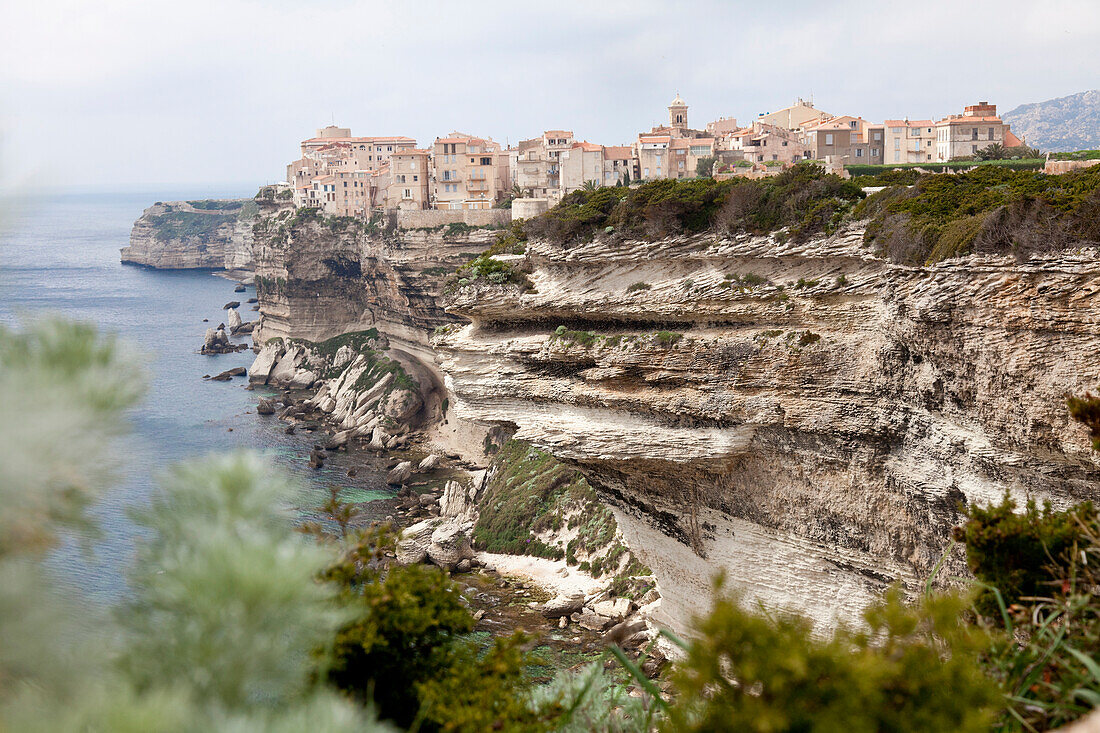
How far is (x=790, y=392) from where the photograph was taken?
59.4 feet

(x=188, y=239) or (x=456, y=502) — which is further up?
(x=188, y=239)

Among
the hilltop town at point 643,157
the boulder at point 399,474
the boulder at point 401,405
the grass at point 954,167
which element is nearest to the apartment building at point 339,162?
the hilltop town at point 643,157

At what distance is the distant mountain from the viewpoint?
122750mm

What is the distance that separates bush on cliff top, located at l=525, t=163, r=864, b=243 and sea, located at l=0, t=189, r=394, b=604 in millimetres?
10515

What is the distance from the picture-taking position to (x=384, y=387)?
177ft

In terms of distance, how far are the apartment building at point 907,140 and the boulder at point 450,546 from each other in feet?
96.0

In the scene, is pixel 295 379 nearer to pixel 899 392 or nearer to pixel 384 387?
pixel 384 387

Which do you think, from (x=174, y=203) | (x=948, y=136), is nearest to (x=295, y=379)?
(x=948, y=136)

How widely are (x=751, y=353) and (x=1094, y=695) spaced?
44.0ft

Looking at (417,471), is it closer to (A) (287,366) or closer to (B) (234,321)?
(A) (287,366)

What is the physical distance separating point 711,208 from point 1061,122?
164486mm

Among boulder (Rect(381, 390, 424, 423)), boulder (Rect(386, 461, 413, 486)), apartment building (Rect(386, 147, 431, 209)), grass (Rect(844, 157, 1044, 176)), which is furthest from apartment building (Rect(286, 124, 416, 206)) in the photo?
grass (Rect(844, 157, 1044, 176))

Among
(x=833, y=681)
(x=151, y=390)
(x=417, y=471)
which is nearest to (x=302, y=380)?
(x=417, y=471)

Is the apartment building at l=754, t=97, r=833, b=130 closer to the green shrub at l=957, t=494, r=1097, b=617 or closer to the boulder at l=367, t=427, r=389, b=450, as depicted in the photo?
the boulder at l=367, t=427, r=389, b=450
